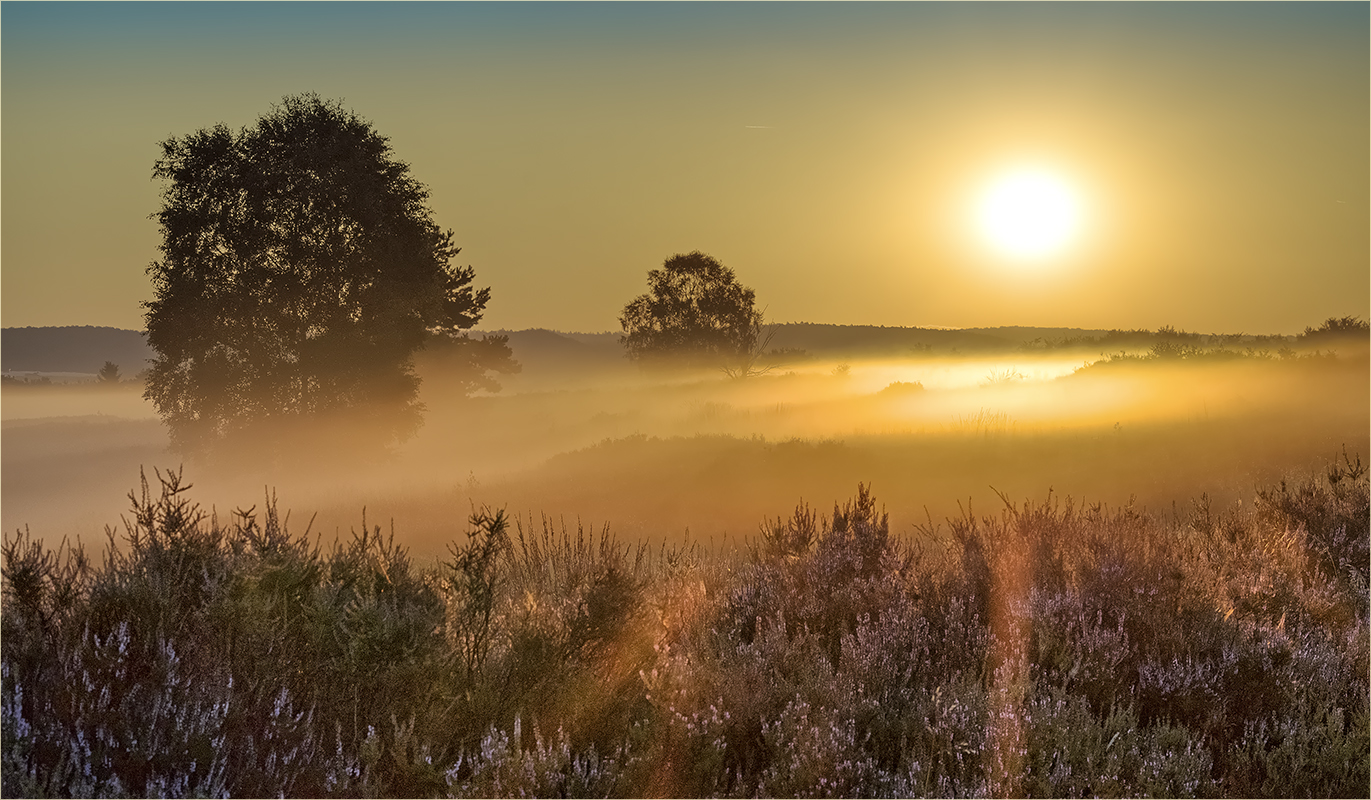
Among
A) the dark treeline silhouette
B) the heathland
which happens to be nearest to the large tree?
the heathland

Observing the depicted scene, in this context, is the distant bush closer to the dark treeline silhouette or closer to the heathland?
the heathland

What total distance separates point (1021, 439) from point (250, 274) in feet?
65.0

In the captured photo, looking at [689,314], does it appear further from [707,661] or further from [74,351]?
[74,351]

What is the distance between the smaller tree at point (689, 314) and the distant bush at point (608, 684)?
118 feet

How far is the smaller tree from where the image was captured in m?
42.9

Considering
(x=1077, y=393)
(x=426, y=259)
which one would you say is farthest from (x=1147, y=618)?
(x=1077, y=393)

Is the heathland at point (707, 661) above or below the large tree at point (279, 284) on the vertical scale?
below

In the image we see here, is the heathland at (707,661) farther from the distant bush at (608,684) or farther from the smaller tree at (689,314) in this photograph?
the smaller tree at (689,314)

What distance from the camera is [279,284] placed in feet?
82.0

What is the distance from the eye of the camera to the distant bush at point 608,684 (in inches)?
183

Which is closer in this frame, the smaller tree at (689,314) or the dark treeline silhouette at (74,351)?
the smaller tree at (689,314)

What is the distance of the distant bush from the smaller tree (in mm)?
35905

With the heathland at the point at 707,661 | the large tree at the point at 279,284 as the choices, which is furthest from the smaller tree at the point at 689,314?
the heathland at the point at 707,661

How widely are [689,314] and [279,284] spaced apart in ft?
68.9
